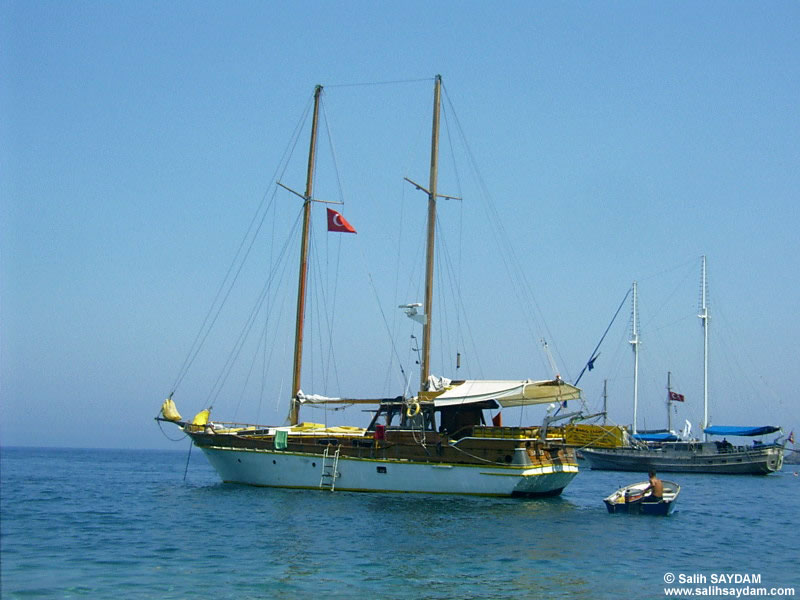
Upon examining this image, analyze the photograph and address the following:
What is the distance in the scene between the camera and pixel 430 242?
42.6 m

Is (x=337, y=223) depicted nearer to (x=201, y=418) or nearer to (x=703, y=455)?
(x=201, y=418)

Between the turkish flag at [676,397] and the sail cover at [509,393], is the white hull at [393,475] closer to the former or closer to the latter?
the sail cover at [509,393]

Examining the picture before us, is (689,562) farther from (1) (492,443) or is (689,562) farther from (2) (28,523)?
(2) (28,523)

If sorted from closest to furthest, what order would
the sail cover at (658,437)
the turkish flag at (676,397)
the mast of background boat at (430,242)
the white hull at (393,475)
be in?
1. the white hull at (393,475)
2. the mast of background boat at (430,242)
3. the sail cover at (658,437)
4. the turkish flag at (676,397)

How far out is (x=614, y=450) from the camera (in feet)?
259

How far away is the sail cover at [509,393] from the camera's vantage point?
3712cm

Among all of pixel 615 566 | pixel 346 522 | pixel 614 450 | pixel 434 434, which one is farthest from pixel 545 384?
pixel 614 450

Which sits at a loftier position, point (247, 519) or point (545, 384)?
point (545, 384)

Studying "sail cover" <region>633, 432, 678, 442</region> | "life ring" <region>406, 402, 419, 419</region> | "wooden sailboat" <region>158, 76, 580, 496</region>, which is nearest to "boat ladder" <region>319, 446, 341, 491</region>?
"wooden sailboat" <region>158, 76, 580, 496</region>

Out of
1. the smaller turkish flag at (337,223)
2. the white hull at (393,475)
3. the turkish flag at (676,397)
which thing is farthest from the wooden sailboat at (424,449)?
the turkish flag at (676,397)

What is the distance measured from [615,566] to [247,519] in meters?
13.1

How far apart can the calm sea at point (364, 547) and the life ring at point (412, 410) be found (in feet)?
12.7

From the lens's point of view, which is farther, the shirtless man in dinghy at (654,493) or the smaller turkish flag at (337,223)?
the smaller turkish flag at (337,223)

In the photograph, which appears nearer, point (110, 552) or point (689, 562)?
point (110, 552)
